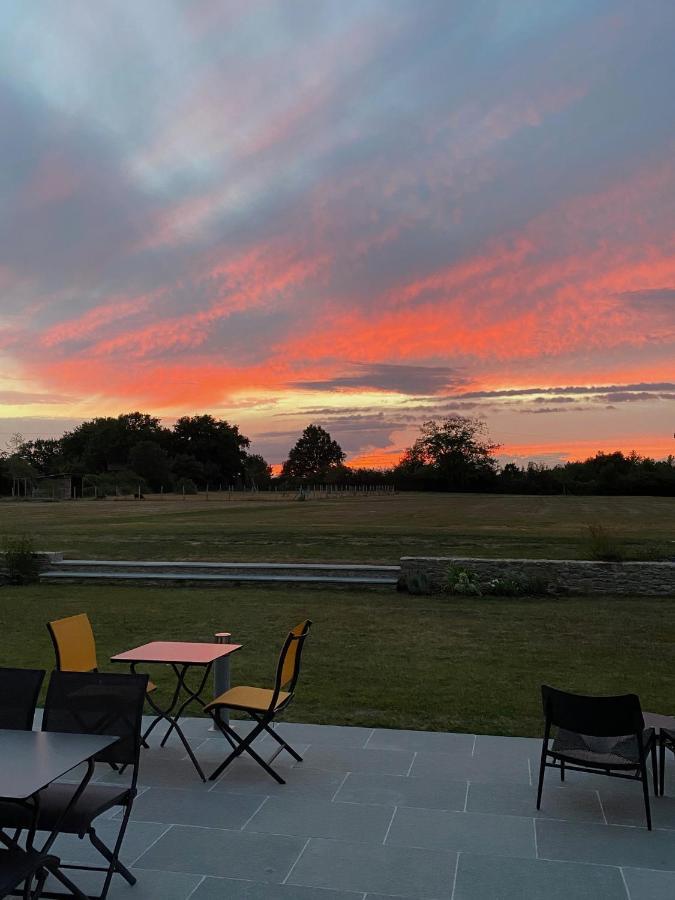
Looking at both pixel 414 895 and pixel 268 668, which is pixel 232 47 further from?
pixel 414 895

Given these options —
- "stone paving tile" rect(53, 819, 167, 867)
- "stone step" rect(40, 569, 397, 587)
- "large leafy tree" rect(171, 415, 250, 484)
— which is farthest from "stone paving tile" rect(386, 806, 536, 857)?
"large leafy tree" rect(171, 415, 250, 484)

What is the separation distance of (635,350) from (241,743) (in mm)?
26090

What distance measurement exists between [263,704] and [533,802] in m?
1.89

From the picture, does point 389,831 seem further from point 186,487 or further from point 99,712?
point 186,487

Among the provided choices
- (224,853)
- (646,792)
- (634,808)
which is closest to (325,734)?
(224,853)

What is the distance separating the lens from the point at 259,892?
3551 millimetres

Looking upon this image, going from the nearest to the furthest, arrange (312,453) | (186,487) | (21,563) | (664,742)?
1. (664,742)
2. (21,563)
3. (186,487)
4. (312,453)

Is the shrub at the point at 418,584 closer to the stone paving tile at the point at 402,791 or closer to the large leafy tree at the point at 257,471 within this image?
the stone paving tile at the point at 402,791

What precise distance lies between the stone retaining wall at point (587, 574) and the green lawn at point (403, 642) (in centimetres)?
49

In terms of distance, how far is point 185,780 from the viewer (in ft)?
16.6

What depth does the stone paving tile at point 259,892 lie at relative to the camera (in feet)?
11.5

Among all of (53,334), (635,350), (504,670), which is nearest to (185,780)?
(504,670)

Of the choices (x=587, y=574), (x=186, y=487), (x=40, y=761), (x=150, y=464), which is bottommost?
(x=587, y=574)

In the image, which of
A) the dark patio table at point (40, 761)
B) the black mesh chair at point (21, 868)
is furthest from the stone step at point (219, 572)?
the black mesh chair at point (21, 868)
